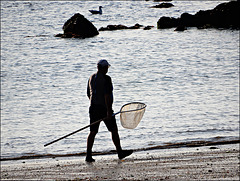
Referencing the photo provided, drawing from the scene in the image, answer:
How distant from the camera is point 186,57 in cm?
2962

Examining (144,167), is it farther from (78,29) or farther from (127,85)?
(78,29)

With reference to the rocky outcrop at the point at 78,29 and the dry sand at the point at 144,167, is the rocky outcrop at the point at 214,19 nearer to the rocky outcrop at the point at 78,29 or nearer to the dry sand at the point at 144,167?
the rocky outcrop at the point at 78,29

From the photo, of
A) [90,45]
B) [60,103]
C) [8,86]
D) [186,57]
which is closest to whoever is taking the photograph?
[60,103]

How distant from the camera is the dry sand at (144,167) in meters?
6.81

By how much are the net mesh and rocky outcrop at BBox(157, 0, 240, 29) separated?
1626 inches

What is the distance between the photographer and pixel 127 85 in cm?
2017

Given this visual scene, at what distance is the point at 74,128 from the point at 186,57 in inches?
732

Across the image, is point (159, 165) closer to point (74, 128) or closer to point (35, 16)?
point (74, 128)

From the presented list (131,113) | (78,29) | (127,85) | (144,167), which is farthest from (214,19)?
(144,167)

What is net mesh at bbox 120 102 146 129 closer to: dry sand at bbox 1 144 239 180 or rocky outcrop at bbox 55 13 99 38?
dry sand at bbox 1 144 239 180

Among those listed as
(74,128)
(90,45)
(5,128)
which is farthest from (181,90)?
(90,45)

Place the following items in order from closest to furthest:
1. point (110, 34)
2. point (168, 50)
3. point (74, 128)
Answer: point (74, 128) < point (168, 50) < point (110, 34)

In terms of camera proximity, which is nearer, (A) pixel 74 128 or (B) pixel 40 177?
(B) pixel 40 177

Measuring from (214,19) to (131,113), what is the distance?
42354mm
